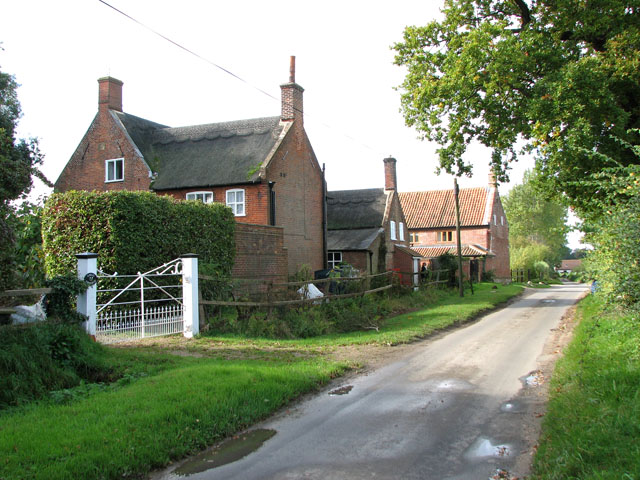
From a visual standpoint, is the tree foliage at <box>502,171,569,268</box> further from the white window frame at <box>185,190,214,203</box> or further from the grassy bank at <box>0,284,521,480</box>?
the grassy bank at <box>0,284,521,480</box>

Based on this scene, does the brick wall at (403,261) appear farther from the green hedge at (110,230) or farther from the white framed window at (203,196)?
the green hedge at (110,230)

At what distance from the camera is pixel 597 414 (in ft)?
18.7

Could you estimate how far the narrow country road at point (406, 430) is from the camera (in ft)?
17.0

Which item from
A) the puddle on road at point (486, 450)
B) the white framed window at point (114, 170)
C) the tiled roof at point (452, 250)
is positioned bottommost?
the puddle on road at point (486, 450)

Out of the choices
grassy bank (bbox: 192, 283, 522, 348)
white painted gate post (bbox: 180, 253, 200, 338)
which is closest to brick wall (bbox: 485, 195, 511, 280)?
grassy bank (bbox: 192, 283, 522, 348)

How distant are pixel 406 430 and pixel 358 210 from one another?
30.5 m

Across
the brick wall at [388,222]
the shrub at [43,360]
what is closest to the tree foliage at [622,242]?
the shrub at [43,360]

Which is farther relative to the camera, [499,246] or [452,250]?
[499,246]

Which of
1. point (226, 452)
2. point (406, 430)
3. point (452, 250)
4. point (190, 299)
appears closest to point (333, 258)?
point (190, 299)

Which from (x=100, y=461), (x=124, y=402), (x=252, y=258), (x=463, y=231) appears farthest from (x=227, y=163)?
(x=463, y=231)

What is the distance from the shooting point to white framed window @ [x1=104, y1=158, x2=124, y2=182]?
2697 cm

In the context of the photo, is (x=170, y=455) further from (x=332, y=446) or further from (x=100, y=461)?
(x=332, y=446)

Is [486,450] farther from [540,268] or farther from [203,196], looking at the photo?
[540,268]

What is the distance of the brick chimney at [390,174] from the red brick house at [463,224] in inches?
536
